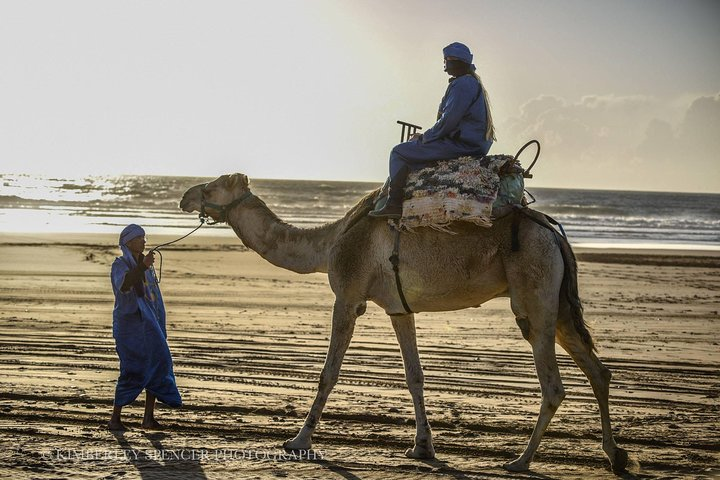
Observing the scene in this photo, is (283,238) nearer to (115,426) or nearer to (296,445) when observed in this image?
(296,445)

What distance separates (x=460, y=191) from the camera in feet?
25.4

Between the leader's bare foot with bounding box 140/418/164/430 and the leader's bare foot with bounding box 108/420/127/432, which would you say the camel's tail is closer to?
the leader's bare foot with bounding box 140/418/164/430

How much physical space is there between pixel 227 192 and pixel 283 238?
756 mm

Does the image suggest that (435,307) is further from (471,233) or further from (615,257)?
(615,257)

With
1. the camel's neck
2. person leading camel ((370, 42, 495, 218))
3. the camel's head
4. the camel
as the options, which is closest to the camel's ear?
the camel's head

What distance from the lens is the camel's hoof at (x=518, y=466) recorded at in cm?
740

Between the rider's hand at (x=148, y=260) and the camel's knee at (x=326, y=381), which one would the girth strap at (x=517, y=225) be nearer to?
the camel's knee at (x=326, y=381)

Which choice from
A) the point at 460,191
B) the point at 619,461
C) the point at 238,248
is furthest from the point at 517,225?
the point at 238,248

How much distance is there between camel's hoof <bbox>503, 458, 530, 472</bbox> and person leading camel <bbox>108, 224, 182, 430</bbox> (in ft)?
10.6

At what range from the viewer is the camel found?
7.52 meters

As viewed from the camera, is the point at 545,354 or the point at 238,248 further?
the point at 238,248

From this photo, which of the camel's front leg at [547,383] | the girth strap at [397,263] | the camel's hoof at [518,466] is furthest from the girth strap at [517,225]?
the camel's hoof at [518,466]

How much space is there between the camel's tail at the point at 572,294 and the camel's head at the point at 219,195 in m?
3.19

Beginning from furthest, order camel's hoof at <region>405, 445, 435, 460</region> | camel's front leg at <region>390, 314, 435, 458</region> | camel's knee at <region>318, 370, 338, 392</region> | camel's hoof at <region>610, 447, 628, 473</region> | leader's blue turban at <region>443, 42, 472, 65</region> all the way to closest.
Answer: camel's knee at <region>318, 370, 338, 392</region> → leader's blue turban at <region>443, 42, 472, 65</region> → camel's front leg at <region>390, 314, 435, 458</region> → camel's hoof at <region>405, 445, 435, 460</region> → camel's hoof at <region>610, 447, 628, 473</region>
